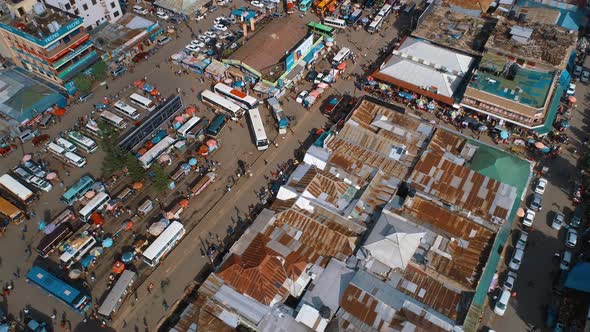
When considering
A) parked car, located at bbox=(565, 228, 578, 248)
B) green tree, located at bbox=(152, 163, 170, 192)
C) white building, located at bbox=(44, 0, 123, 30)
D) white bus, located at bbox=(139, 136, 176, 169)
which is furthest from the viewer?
white building, located at bbox=(44, 0, 123, 30)

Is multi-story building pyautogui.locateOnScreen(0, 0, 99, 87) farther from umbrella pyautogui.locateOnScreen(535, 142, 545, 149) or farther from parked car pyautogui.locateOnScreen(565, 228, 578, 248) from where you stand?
parked car pyautogui.locateOnScreen(565, 228, 578, 248)

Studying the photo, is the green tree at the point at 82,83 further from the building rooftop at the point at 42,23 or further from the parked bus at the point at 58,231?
the parked bus at the point at 58,231

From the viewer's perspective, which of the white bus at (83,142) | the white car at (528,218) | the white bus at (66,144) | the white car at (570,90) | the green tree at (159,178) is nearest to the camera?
the white car at (528,218)

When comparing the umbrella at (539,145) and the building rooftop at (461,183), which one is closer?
the building rooftop at (461,183)

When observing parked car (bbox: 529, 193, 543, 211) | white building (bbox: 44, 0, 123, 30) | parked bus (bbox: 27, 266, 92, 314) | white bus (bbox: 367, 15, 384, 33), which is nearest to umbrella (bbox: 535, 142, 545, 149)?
parked car (bbox: 529, 193, 543, 211)

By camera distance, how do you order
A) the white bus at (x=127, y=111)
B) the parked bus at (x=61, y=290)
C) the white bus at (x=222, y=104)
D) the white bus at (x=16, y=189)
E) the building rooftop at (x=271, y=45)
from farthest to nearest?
the building rooftop at (x=271, y=45)
the white bus at (x=127, y=111)
the white bus at (x=222, y=104)
the white bus at (x=16, y=189)
the parked bus at (x=61, y=290)

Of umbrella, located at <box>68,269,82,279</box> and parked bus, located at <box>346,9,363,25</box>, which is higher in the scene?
parked bus, located at <box>346,9,363,25</box>

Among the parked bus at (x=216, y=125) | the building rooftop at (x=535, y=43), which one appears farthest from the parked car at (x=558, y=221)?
the parked bus at (x=216, y=125)
